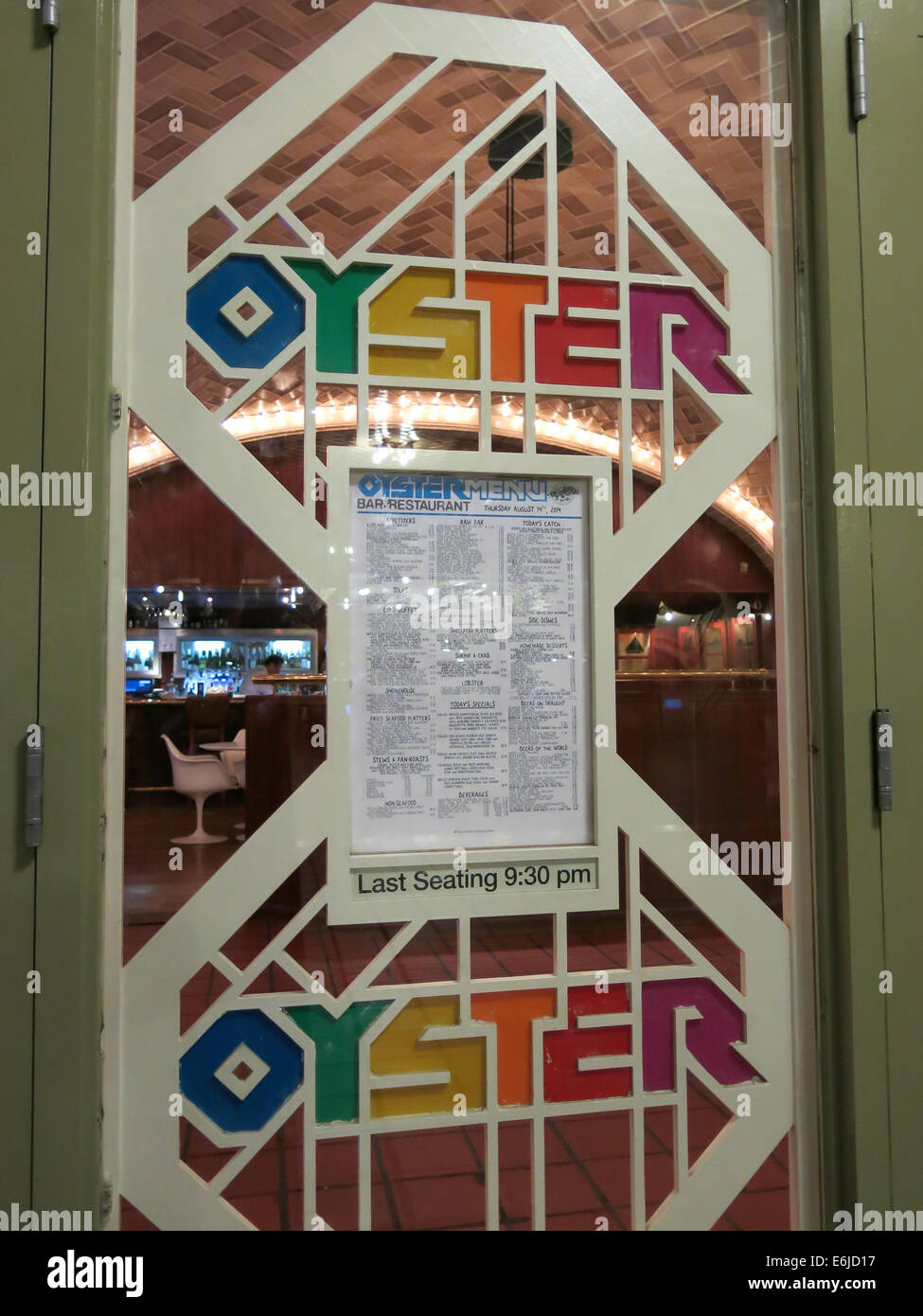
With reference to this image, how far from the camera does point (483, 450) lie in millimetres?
1552

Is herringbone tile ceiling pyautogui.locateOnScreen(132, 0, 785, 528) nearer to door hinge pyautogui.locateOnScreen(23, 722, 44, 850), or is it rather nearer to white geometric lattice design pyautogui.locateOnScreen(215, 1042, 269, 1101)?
door hinge pyautogui.locateOnScreen(23, 722, 44, 850)

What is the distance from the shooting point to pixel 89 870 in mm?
1348

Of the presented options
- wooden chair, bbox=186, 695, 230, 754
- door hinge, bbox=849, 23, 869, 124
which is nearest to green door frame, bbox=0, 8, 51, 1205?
wooden chair, bbox=186, 695, 230, 754

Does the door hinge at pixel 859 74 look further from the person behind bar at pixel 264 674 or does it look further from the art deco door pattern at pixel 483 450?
the person behind bar at pixel 264 674

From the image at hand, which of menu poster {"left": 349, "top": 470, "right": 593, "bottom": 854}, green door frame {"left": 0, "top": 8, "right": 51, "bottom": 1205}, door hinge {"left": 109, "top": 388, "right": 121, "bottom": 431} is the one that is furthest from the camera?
menu poster {"left": 349, "top": 470, "right": 593, "bottom": 854}

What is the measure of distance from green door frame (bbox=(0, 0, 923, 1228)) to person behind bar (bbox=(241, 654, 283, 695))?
24 cm

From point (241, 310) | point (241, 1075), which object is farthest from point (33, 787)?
point (241, 310)

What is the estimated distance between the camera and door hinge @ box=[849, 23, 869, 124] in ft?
5.24

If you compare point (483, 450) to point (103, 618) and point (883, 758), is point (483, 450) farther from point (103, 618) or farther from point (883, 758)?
point (883, 758)

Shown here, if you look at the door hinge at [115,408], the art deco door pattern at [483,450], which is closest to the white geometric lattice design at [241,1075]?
the art deco door pattern at [483,450]

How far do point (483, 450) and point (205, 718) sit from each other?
2.27 ft

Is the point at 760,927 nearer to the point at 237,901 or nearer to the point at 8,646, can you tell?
the point at 237,901

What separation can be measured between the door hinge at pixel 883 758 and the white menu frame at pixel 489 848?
1.59 ft

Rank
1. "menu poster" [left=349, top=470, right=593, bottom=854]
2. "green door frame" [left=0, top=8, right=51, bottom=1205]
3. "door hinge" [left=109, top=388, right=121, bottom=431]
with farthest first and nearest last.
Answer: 1. "menu poster" [left=349, top=470, right=593, bottom=854]
2. "door hinge" [left=109, top=388, right=121, bottom=431]
3. "green door frame" [left=0, top=8, right=51, bottom=1205]
